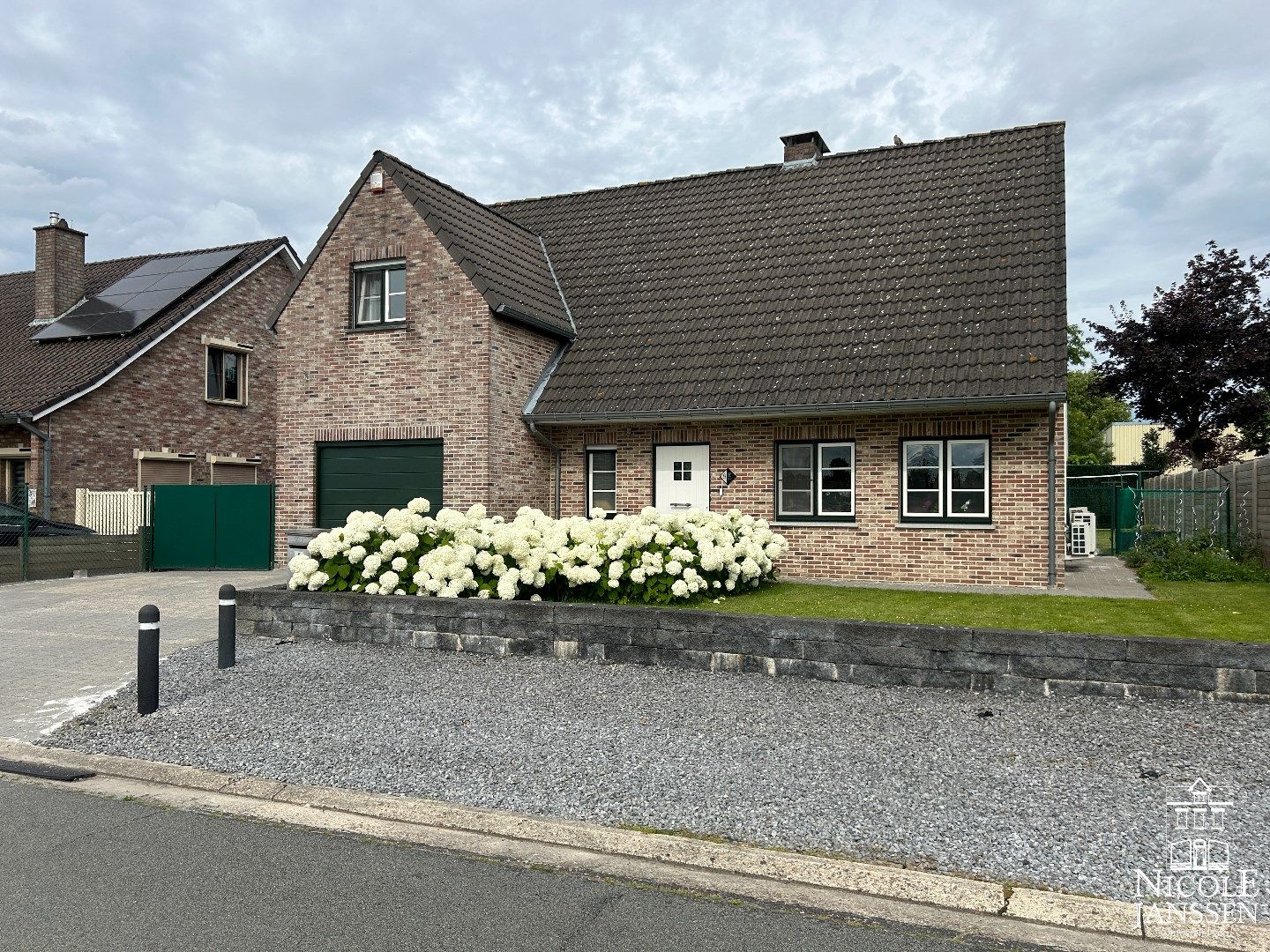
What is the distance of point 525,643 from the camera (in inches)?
385

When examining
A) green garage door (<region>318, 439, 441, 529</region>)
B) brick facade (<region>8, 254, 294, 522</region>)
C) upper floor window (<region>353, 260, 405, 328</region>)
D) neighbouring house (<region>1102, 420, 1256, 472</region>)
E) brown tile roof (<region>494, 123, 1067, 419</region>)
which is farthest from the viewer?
neighbouring house (<region>1102, 420, 1256, 472</region>)

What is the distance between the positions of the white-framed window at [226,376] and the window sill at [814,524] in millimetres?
17116

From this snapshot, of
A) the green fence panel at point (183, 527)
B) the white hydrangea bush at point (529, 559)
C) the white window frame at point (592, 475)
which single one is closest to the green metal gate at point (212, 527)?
the green fence panel at point (183, 527)

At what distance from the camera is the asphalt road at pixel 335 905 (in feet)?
13.3

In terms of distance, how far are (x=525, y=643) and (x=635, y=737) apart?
304cm

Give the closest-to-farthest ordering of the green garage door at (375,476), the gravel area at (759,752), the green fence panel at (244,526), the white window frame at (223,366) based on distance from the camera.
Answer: the gravel area at (759,752) → the green garage door at (375,476) → the green fence panel at (244,526) → the white window frame at (223,366)

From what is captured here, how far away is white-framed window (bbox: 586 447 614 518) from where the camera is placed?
645 inches

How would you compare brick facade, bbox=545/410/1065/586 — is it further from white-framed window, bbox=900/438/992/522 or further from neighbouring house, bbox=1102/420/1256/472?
neighbouring house, bbox=1102/420/1256/472

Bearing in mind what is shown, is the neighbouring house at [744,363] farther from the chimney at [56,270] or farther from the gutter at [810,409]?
the chimney at [56,270]

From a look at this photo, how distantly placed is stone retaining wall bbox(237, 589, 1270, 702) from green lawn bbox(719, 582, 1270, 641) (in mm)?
851

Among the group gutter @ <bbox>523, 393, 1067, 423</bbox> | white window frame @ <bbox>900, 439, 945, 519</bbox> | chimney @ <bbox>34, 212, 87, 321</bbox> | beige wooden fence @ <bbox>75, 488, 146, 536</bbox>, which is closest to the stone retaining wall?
gutter @ <bbox>523, 393, 1067, 423</bbox>

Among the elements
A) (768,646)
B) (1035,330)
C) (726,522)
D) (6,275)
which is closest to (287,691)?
(768,646)

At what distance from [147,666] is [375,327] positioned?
958cm

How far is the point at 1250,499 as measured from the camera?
642 inches
